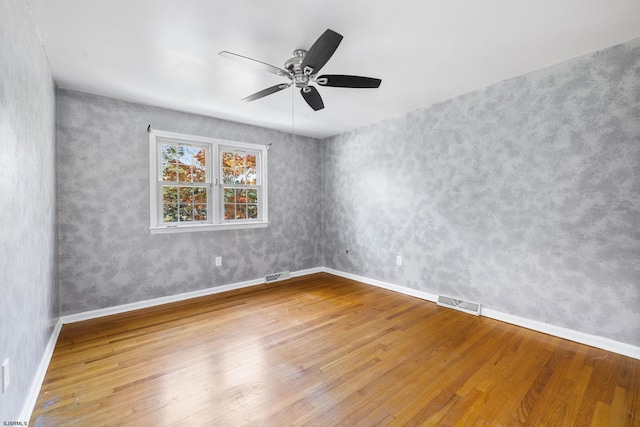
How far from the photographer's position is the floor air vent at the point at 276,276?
14.0 ft

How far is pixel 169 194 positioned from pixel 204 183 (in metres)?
0.46

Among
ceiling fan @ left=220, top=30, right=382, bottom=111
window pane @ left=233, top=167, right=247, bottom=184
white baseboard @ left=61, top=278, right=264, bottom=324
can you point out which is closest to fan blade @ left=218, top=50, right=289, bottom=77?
ceiling fan @ left=220, top=30, right=382, bottom=111

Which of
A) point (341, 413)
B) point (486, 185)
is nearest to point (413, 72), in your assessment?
point (486, 185)

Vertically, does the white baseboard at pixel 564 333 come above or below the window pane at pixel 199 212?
below

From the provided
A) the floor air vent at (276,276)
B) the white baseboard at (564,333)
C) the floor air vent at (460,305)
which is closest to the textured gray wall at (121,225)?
the floor air vent at (276,276)

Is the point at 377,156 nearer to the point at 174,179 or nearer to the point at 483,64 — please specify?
the point at 483,64

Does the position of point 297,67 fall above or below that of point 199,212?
above

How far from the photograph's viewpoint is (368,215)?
4.24m

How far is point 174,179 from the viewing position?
3.54 m

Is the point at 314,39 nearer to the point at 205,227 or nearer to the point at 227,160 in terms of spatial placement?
the point at 227,160

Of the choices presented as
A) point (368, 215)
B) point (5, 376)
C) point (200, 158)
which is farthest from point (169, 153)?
point (368, 215)

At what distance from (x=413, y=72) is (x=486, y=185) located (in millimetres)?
1416

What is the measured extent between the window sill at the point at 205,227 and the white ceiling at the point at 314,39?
1.54 m

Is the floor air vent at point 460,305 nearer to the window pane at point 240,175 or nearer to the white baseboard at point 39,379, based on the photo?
the window pane at point 240,175
